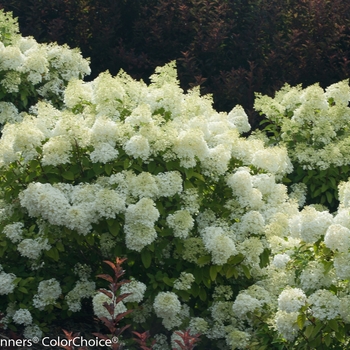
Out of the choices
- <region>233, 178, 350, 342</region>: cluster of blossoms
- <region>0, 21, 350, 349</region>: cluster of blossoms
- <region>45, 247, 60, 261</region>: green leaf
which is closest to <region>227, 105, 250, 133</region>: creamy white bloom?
<region>0, 21, 350, 349</region>: cluster of blossoms

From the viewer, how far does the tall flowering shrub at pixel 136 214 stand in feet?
16.2

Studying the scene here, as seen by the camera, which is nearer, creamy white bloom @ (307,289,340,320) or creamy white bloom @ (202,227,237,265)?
creamy white bloom @ (307,289,340,320)

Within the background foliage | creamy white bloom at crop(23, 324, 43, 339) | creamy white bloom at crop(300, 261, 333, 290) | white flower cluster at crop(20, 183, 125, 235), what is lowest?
creamy white bloom at crop(300, 261, 333, 290)

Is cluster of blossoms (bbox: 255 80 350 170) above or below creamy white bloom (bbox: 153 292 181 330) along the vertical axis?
above

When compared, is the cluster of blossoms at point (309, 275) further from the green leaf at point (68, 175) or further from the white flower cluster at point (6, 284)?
the white flower cluster at point (6, 284)

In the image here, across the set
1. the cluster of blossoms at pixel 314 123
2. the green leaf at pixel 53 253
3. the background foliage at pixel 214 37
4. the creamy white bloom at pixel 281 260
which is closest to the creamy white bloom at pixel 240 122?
the cluster of blossoms at pixel 314 123

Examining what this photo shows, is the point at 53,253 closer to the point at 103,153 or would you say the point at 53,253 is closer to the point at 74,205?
the point at 74,205

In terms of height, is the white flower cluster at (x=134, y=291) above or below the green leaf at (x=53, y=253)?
below

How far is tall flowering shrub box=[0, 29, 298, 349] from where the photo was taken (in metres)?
4.94

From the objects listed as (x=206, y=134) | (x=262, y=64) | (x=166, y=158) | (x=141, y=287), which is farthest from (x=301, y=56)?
(x=141, y=287)

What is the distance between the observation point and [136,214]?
4805 millimetres

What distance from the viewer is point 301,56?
8.40m

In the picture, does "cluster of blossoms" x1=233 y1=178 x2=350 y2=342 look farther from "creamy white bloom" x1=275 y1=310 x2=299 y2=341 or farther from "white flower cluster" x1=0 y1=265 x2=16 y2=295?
"white flower cluster" x1=0 y1=265 x2=16 y2=295

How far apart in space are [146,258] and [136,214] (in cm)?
36
